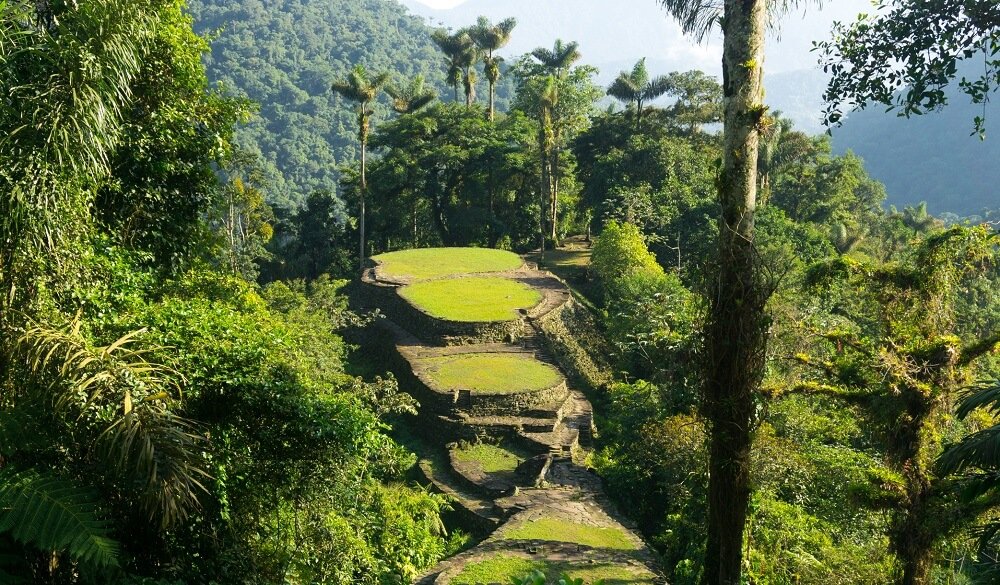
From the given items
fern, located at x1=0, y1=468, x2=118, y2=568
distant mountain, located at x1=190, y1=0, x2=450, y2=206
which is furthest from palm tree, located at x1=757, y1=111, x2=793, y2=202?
fern, located at x1=0, y1=468, x2=118, y2=568

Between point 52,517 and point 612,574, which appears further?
point 612,574

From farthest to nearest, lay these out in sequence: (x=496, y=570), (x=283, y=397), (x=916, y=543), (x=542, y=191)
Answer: (x=542, y=191) < (x=496, y=570) < (x=916, y=543) < (x=283, y=397)

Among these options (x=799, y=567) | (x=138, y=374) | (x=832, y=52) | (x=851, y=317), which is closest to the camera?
(x=138, y=374)

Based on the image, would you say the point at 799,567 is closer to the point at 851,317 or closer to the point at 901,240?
the point at 851,317

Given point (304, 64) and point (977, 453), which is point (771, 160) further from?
→ point (304, 64)

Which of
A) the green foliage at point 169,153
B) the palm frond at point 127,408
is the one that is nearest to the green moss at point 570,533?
the green foliage at point 169,153

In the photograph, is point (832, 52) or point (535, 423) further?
point (535, 423)

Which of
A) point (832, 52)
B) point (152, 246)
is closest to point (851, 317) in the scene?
point (832, 52)

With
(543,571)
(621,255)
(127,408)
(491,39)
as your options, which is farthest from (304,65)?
(127,408)
